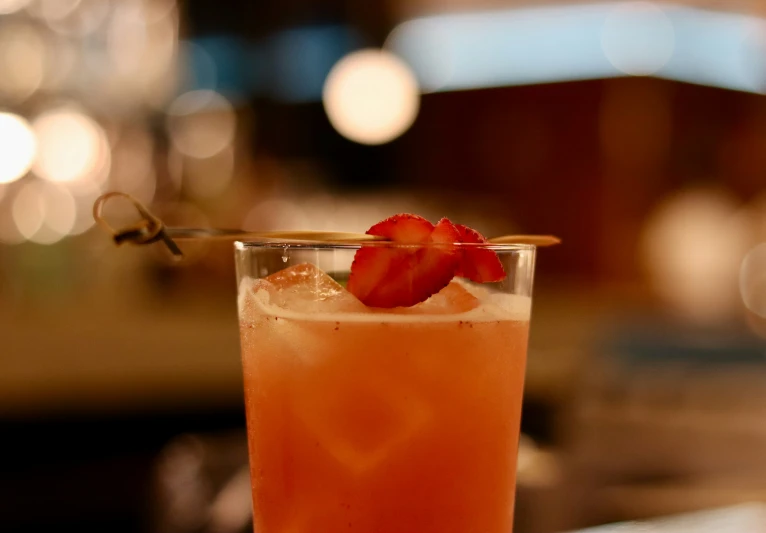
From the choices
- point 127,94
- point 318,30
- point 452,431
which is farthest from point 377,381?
point 318,30

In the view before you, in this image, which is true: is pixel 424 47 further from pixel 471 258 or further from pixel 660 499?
pixel 471 258

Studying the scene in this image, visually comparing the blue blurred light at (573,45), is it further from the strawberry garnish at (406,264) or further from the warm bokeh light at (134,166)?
the strawberry garnish at (406,264)

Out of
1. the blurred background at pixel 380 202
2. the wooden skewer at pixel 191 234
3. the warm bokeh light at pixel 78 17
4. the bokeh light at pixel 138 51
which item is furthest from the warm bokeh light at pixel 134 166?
the wooden skewer at pixel 191 234

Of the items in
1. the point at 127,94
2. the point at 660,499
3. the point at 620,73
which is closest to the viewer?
the point at 660,499

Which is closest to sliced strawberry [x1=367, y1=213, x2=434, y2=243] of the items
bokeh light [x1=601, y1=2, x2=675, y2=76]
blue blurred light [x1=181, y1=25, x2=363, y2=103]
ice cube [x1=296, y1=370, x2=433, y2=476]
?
ice cube [x1=296, y1=370, x2=433, y2=476]

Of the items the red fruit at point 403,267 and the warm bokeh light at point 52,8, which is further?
the warm bokeh light at point 52,8

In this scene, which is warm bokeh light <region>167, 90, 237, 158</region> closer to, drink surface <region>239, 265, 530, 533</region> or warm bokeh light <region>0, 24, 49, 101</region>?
warm bokeh light <region>0, 24, 49, 101</region>
